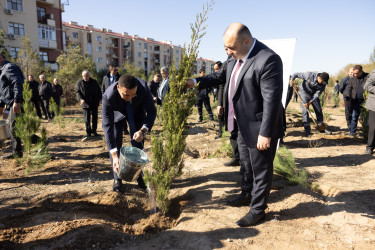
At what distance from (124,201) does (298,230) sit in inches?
88.6

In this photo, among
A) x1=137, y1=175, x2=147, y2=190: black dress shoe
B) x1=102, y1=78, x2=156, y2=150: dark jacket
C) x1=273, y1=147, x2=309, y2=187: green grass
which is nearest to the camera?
x1=102, y1=78, x2=156, y2=150: dark jacket

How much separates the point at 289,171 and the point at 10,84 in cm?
529

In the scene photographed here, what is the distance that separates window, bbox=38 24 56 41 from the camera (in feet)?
97.2

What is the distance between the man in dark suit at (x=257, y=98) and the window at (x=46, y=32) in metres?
33.7

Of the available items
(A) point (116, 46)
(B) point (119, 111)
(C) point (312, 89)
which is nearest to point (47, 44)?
(A) point (116, 46)

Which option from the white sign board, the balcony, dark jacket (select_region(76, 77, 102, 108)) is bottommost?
dark jacket (select_region(76, 77, 102, 108))

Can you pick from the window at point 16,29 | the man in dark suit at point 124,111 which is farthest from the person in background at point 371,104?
the window at point 16,29

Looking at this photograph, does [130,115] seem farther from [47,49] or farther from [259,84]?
[47,49]

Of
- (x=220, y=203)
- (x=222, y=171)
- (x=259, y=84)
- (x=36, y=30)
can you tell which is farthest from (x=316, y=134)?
(x=36, y=30)

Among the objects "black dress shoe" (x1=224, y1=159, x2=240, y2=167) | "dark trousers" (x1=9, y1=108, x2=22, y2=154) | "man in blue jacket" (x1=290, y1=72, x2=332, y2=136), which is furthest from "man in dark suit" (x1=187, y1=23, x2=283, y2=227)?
"man in blue jacket" (x1=290, y1=72, x2=332, y2=136)

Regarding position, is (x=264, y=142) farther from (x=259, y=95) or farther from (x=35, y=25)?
(x=35, y=25)

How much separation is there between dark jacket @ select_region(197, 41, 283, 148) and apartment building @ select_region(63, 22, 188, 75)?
130ft

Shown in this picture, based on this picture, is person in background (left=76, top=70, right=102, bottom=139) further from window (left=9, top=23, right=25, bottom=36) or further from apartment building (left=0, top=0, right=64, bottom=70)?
window (left=9, top=23, right=25, bottom=36)

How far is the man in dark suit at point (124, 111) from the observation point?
3205mm
